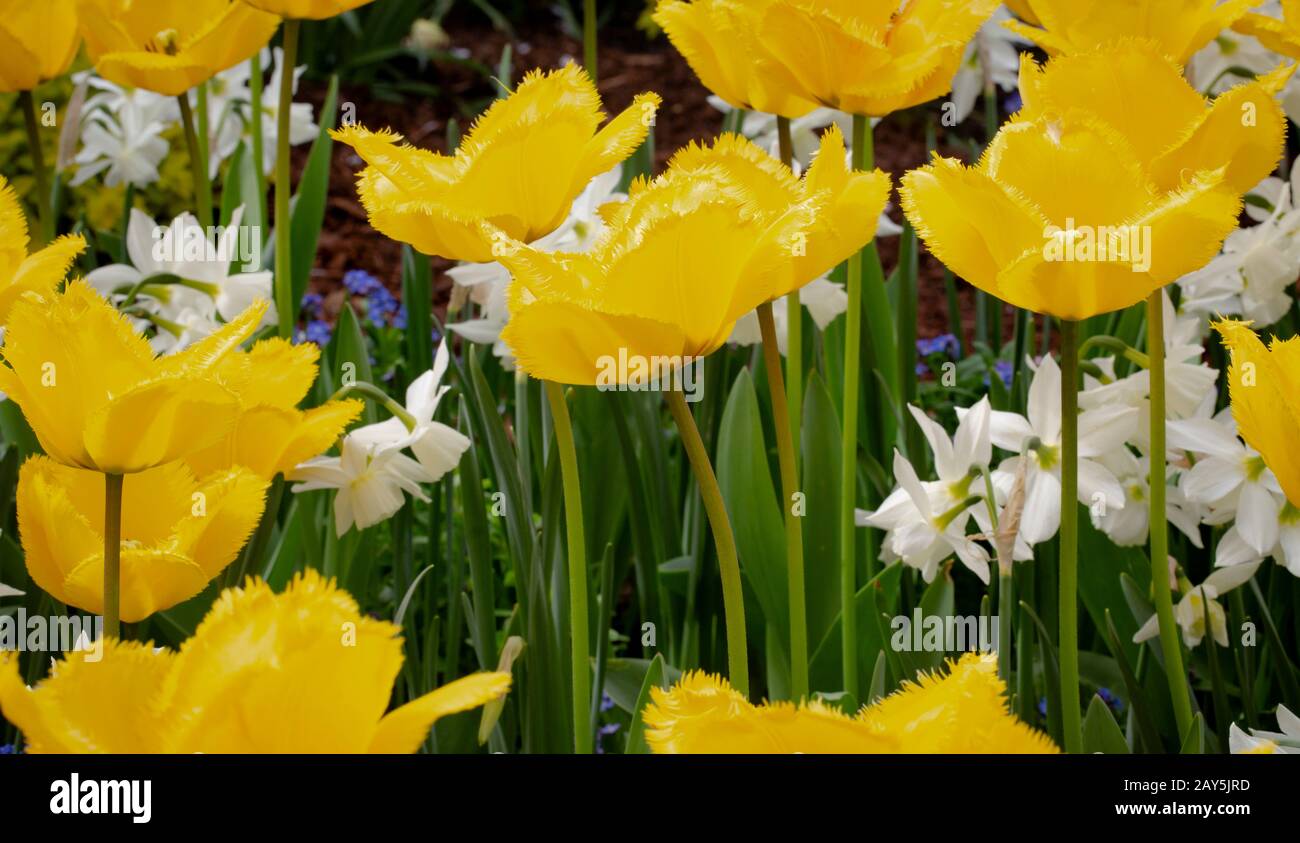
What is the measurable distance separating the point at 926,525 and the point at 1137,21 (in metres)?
0.51

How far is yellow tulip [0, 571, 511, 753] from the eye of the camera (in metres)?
0.61

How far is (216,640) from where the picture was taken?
643mm

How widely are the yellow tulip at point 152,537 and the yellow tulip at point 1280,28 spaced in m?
0.97

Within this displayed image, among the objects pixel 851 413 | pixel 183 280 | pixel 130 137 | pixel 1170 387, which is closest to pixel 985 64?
pixel 1170 387

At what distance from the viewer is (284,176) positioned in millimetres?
1698

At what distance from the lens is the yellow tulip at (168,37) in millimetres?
1649

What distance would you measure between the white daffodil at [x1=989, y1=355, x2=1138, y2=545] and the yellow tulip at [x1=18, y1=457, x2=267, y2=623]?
0.79 meters

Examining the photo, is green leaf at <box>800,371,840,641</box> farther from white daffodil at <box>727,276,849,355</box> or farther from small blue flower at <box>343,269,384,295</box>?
small blue flower at <box>343,269,384,295</box>

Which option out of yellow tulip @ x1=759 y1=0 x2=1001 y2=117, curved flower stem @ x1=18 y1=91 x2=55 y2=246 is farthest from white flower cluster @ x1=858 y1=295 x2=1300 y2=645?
curved flower stem @ x1=18 y1=91 x2=55 y2=246

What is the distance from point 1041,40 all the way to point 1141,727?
2.11ft

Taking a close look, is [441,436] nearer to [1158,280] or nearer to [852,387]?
[852,387]

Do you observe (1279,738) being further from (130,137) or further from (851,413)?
(130,137)
